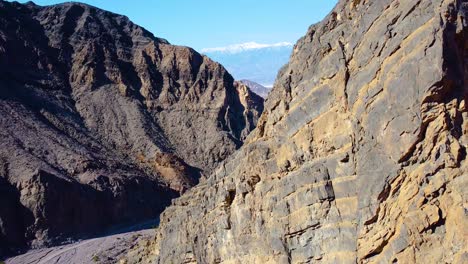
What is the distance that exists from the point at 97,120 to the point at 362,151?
86.4m

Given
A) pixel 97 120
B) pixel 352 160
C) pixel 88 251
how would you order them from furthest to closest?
pixel 97 120 < pixel 88 251 < pixel 352 160

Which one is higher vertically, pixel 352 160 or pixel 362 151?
pixel 362 151

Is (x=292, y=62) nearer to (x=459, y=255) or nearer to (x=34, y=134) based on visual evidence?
(x=459, y=255)

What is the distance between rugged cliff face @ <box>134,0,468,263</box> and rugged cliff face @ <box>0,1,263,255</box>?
50.0m

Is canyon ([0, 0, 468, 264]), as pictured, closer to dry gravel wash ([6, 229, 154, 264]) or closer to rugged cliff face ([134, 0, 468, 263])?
rugged cliff face ([134, 0, 468, 263])

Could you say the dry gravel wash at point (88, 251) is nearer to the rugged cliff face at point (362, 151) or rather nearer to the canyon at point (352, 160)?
the canyon at point (352, 160)

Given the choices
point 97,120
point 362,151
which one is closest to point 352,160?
point 362,151

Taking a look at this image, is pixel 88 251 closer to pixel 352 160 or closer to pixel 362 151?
pixel 352 160

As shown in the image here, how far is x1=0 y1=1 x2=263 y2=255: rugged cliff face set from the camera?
72.0 m

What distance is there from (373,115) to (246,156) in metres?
7.62

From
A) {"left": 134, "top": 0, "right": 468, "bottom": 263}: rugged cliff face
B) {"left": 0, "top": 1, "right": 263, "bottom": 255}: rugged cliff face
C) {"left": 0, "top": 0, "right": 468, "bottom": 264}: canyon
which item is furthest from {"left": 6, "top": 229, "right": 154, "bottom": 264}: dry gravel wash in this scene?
{"left": 134, "top": 0, "right": 468, "bottom": 263}: rugged cliff face

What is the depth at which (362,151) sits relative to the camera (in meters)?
17.9

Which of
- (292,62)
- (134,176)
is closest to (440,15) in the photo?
(292,62)

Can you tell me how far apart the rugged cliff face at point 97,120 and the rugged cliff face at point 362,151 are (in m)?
50.0
